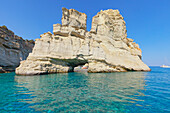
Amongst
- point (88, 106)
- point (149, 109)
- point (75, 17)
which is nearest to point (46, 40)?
point (75, 17)

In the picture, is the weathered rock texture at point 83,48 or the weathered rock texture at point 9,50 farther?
the weathered rock texture at point 9,50

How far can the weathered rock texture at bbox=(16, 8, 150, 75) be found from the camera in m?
20.7

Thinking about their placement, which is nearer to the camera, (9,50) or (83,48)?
(83,48)

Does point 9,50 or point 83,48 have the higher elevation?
point 83,48

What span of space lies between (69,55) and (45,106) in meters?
18.5

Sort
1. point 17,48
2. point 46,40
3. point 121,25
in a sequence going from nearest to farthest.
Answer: point 46,40 → point 17,48 → point 121,25

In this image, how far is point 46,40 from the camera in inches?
862

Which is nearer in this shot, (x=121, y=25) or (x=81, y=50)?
(x=81, y=50)

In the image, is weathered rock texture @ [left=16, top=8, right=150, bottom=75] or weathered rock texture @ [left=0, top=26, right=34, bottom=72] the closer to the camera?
weathered rock texture @ [left=16, top=8, right=150, bottom=75]

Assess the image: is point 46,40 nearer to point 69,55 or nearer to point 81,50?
point 69,55

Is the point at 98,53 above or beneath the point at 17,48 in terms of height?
beneath

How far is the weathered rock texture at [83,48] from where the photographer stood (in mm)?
20672

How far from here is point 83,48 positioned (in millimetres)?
24094

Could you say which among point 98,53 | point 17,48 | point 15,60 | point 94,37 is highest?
point 94,37
